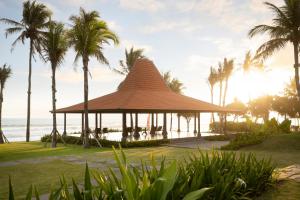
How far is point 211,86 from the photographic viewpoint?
171ft

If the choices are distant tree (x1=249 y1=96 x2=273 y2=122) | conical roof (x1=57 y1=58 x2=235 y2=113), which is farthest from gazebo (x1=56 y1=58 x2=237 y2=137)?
distant tree (x1=249 y1=96 x2=273 y2=122)

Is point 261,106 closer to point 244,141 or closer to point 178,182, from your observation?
point 244,141

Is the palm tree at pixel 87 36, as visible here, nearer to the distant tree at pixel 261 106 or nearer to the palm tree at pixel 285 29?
the palm tree at pixel 285 29

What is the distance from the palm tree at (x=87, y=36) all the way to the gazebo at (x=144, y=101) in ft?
9.56

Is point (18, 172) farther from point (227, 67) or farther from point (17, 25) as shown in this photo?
point (227, 67)

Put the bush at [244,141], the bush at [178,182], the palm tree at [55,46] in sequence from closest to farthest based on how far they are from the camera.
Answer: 1. the bush at [178,182]
2. the bush at [244,141]
3. the palm tree at [55,46]

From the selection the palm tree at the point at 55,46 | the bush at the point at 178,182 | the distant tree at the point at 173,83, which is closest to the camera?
the bush at the point at 178,182

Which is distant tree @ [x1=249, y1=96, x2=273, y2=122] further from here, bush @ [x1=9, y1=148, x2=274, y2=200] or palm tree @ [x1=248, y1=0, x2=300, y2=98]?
bush @ [x1=9, y1=148, x2=274, y2=200]

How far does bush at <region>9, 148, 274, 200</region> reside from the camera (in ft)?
11.1

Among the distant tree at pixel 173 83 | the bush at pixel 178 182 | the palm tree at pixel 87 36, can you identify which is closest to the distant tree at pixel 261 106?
the distant tree at pixel 173 83

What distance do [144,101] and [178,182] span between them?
60.1ft

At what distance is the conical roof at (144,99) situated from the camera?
72.2ft

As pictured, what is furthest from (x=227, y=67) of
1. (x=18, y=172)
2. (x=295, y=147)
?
(x=18, y=172)

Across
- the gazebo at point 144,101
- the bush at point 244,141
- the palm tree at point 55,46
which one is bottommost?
the bush at point 244,141
